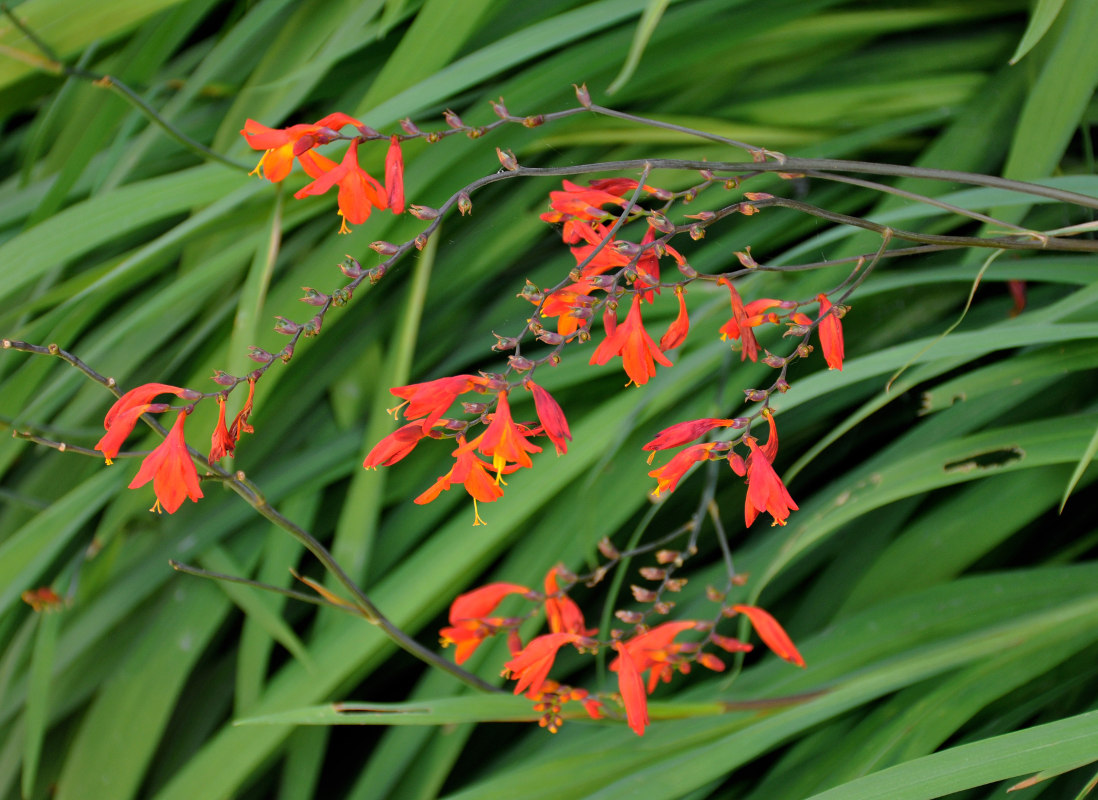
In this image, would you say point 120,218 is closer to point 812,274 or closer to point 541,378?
point 541,378

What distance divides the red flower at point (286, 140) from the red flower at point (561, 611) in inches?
14.3

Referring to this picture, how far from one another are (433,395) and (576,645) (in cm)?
27

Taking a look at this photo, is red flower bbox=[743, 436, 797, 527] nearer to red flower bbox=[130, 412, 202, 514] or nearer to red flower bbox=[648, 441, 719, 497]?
red flower bbox=[648, 441, 719, 497]

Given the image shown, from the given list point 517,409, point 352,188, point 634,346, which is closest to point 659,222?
point 634,346

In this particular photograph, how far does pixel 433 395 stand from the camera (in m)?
0.40

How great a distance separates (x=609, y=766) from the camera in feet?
1.97

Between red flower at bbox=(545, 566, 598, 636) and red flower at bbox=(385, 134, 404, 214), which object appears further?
red flower at bbox=(545, 566, 598, 636)

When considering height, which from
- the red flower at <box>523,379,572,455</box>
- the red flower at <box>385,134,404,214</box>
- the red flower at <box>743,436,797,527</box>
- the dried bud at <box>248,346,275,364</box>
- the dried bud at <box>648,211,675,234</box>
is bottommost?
the red flower at <box>743,436,797,527</box>

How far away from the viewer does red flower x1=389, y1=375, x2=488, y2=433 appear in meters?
0.40

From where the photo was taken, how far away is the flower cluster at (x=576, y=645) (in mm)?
527

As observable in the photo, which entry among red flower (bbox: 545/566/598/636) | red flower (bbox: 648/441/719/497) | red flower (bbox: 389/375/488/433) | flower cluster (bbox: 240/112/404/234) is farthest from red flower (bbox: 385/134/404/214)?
red flower (bbox: 545/566/598/636)

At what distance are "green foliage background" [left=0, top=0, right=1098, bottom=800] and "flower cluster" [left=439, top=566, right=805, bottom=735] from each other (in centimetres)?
4

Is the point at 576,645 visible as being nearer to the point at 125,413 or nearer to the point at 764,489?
the point at 764,489

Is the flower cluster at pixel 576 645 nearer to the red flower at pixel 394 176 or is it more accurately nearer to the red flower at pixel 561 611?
the red flower at pixel 561 611
